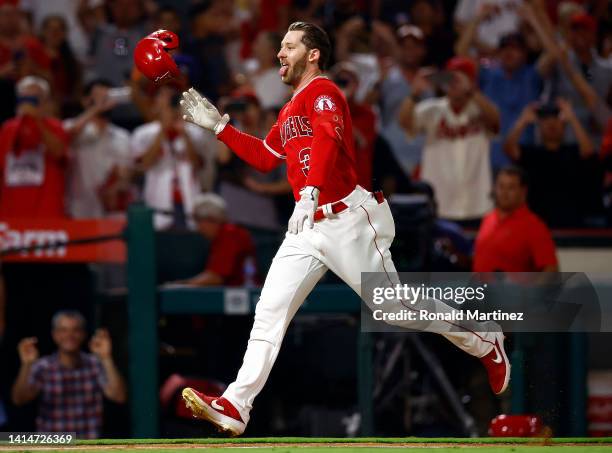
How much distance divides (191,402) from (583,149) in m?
4.77

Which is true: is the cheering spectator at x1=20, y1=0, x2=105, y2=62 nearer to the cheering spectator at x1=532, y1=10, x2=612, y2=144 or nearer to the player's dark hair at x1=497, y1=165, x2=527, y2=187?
the cheering spectator at x1=532, y1=10, x2=612, y2=144

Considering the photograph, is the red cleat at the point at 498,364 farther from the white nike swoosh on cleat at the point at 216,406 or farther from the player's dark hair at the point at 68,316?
the player's dark hair at the point at 68,316

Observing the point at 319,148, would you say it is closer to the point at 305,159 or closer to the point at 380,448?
the point at 305,159

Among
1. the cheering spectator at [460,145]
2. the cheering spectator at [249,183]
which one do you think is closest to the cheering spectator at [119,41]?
the cheering spectator at [249,183]

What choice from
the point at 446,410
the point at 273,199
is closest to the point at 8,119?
the point at 273,199

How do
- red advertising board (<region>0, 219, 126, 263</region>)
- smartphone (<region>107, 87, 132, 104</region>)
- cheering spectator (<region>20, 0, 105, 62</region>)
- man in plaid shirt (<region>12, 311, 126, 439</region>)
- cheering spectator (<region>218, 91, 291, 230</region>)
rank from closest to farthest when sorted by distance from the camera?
man in plaid shirt (<region>12, 311, 126, 439</region>), red advertising board (<region>0, 219, 126, 263</region>), cheering spectator (<region>218, 91, 291, 230</region>), smartphone (<region>107, 87, 132, 104</region>), cheering spectator (<region>20, 0, 105, 62</region>)

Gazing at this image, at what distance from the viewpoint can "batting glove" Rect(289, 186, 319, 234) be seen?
4965mm

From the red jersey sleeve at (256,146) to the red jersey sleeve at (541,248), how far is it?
7.82ft

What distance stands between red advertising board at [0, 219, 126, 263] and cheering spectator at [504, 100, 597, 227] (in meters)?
3.08

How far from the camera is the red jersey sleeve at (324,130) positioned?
507 centimetres

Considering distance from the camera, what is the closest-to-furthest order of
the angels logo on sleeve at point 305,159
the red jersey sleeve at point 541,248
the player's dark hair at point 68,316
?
the angels logo on sleeve at point 305,159 < the red jersey sleeve at point 541,248 < the player's dark hair at point 68,316

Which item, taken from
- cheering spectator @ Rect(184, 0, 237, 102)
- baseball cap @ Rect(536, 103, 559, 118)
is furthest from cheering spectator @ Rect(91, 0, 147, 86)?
baseball cap @ Rect(536, 103, 559, 118)

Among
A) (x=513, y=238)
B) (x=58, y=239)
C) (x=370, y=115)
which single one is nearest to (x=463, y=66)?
(x=370, y=115)

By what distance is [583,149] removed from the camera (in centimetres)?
897
